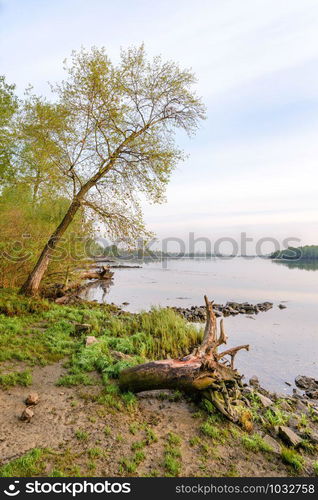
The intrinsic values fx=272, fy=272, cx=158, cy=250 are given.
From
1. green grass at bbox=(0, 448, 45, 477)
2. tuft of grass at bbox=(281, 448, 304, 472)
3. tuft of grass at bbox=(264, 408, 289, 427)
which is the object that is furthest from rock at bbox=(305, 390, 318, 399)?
green grass at bbox=(0, 448, 45, 477)

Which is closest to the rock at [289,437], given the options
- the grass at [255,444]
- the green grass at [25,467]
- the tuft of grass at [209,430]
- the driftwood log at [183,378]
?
the grass at [255,444]

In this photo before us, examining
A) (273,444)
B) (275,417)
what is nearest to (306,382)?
(275,417)

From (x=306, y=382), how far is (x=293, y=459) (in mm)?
6186

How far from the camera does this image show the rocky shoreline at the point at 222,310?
19.6m

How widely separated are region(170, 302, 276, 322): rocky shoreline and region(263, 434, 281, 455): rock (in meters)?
13.2

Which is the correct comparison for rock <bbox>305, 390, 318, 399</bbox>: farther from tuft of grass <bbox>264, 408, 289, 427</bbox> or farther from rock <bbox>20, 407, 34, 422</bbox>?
rock <bbox>20, 407, 34, 422</bbox>

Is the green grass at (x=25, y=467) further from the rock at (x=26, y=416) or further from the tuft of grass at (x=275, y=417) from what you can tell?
the tuft of grass at (x=275, y=417)

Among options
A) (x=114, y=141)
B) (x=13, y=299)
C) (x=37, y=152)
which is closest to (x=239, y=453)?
(x=13, y=299)

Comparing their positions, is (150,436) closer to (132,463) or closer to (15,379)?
(132,463)

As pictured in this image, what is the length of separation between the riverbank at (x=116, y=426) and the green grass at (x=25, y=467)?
1 cm

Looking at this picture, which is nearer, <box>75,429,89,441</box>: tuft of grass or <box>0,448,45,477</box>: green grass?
<box>0,448,45,477</box>: green grass

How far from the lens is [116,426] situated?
17.2 ft

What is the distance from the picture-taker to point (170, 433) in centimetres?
519

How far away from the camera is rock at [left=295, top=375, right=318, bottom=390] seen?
32.1 feet
